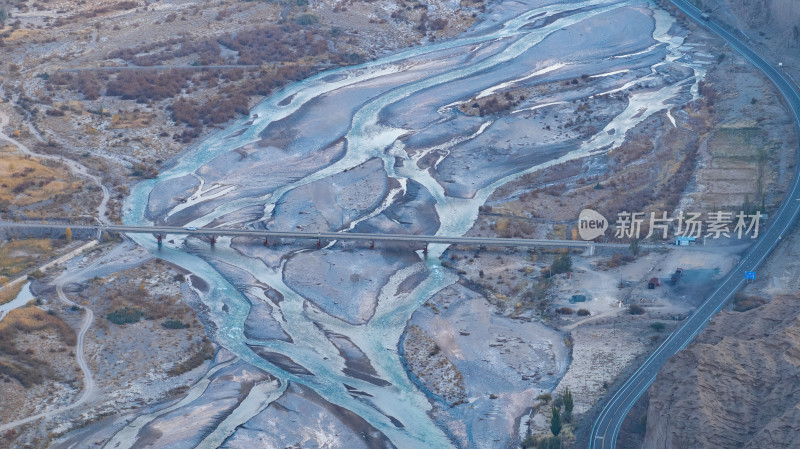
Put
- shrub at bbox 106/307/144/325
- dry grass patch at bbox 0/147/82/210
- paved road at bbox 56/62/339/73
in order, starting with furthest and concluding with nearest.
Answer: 1. paved road at bbox 56/62/339/73
2. dry grass patch at bbox 0/147/82/210
3. shrub at bbox 106/307/144/325

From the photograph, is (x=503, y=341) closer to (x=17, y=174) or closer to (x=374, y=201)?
(x=374, y=201)

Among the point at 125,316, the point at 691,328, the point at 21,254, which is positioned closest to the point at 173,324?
the point at 125,316

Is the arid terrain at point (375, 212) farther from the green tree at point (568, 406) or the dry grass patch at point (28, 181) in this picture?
the green tree at point (568, 406)

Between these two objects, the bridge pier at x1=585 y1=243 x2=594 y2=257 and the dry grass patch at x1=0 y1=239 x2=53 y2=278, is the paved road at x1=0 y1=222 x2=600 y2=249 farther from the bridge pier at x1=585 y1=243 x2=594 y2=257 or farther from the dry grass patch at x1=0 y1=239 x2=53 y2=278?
the dry grass patch at x1=0 y1=239 x2=53 y2=278

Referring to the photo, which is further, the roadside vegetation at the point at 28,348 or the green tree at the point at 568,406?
the roadside vegetation at the point at 28,348

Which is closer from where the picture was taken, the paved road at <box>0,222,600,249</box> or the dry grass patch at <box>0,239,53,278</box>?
the dry grass patch at <box>0,239,53,278</box>

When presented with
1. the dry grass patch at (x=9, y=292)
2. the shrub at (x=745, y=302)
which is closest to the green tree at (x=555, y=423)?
the shrub at (x=745, y=302)

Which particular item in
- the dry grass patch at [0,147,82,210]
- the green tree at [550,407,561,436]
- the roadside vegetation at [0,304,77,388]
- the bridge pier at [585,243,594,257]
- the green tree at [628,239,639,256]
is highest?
the dry grass patch at [0,147,82,210]

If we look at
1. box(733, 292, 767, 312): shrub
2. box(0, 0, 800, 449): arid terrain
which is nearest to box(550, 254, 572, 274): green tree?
box(0, 0, 800, 449): arid terrain
